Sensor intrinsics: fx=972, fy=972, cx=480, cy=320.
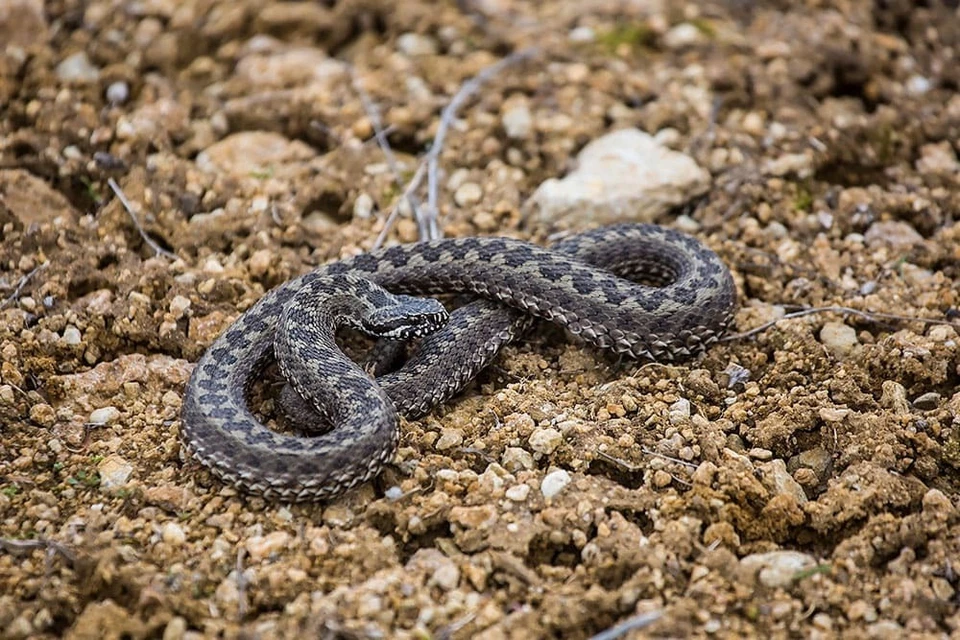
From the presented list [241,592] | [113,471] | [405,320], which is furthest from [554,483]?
[113,471]

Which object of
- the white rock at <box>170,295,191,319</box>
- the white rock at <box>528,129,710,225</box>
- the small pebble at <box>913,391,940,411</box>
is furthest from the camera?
the white rock at <box>528,129,710,225</box>

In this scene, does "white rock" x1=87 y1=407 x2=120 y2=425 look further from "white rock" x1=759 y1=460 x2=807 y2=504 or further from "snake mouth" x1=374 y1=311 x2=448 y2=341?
"white rock" x1=759 y1=460 x2=807 y2=504

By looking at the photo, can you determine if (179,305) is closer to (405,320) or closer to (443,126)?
(405,320)

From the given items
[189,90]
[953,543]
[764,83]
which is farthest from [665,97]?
[953,543]

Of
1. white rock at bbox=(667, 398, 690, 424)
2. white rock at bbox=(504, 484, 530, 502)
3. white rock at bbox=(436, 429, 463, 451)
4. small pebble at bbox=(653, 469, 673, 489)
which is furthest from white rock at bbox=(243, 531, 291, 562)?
white rock at bbox=(667, 398, 690, 424)

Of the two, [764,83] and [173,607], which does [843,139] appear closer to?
[764,83]

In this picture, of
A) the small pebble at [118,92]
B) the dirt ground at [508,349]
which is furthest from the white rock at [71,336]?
the small pebble at [118,92]
